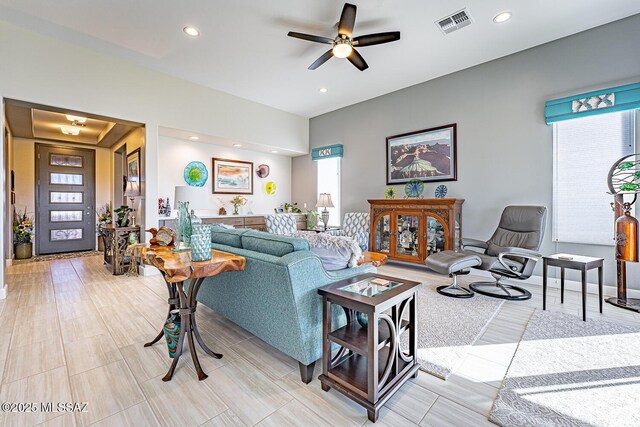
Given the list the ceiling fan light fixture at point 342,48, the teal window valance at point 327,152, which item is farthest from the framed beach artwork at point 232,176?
the ceiling fan light fixture at point 342,48

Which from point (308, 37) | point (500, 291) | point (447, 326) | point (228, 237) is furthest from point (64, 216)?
point (500, 291)

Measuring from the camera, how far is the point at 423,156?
191 inches

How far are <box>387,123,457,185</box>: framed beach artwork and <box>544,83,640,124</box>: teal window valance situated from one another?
49.8 inches

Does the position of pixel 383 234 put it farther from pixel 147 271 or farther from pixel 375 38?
pixel 147 271

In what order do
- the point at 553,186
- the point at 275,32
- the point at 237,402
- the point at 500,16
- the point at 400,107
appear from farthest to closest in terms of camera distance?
the point at 400,107 < the point at 553,186 < the point at 275,32 < the point at 500,16 < the point at 237,402

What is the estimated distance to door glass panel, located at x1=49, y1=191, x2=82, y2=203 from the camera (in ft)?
20.6

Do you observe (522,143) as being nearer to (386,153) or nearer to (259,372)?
(386,153)

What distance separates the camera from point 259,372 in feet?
6.12

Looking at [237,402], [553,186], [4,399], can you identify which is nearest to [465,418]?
[237,402]

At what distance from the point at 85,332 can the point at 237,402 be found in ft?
5.96

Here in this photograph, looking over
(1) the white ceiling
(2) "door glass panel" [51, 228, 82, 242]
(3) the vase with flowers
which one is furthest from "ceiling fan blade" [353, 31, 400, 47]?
(2) "door glass panel" [51, 228, 82, 242]

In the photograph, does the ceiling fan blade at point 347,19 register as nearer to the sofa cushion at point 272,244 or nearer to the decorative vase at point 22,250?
the sofa cushion at point 272,244

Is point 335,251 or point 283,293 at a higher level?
point 335,251

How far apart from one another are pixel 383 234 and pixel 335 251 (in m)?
3.13
